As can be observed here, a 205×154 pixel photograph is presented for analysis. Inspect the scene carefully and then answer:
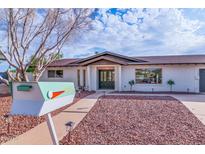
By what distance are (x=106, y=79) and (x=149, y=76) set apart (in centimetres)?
448

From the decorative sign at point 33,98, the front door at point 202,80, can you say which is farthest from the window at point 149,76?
the decorative sign at point 33,98

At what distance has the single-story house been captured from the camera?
56.5 feet

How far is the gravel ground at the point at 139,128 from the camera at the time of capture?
5586 mm

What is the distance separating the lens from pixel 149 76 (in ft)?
59.8

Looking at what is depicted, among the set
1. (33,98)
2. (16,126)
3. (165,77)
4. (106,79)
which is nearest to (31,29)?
(16,126)

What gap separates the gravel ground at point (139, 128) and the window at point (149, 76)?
30.0 ft

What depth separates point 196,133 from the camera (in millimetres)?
6121

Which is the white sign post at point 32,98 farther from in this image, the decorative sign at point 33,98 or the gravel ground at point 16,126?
the gravel ground at point 16,126

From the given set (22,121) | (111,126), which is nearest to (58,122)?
(22,121)

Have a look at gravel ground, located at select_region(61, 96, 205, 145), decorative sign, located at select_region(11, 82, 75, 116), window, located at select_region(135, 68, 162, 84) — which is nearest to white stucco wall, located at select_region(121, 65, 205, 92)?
window, located at select_region(135, 68, 162, 84)

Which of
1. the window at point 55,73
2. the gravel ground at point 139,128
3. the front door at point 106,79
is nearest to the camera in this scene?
the gravel ground at point 139,128

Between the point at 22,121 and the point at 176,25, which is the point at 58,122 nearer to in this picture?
the point at 22,121

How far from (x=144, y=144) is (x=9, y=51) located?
1133 cm

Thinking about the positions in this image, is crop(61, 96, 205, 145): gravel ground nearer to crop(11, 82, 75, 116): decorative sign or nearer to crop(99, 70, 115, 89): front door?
crop(11, 82, 75, 116): decorative sign
